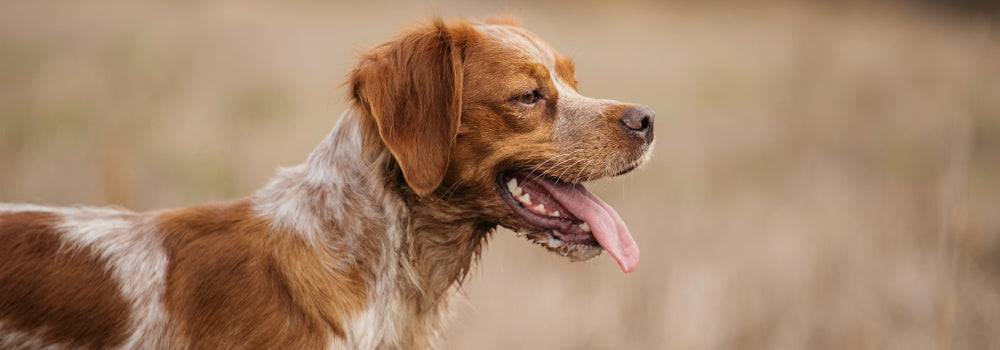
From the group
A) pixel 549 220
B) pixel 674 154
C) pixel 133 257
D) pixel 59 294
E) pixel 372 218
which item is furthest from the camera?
pixel 674 154

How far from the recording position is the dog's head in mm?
2742

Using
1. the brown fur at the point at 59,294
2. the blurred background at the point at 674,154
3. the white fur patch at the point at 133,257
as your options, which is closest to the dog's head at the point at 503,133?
the blurred background at the point at 674,154

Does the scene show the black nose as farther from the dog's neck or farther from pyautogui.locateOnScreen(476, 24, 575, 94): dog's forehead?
the dog's neck

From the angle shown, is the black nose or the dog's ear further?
the black nose

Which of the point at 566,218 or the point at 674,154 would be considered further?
the point at 674,154

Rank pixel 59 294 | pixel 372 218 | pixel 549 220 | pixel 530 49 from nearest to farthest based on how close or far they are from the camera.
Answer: pixel 59 294
pixel 372 218
pixel 549 220
pixel 530 49

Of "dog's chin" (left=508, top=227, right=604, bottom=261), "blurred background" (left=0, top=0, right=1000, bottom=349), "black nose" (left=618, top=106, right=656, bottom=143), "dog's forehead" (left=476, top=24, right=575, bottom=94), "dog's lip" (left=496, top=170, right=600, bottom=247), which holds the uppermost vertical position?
"dog's forehead" (left=476, top=24, right=575, bottom=94)

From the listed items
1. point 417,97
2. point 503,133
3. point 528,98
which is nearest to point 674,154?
point 528,98

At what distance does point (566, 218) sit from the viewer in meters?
2.88

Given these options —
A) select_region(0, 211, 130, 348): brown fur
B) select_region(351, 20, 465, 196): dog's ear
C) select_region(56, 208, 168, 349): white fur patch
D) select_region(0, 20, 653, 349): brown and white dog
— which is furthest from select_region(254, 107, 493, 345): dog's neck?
select_region(0, 211, 130, 348): brown fur

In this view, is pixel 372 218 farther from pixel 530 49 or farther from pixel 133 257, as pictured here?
pixel 530 49

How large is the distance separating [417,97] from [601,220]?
2.46ft

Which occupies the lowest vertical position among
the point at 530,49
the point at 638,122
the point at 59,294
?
the point at 59,294

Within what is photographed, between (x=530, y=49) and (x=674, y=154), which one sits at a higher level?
(x=530, y=49)
